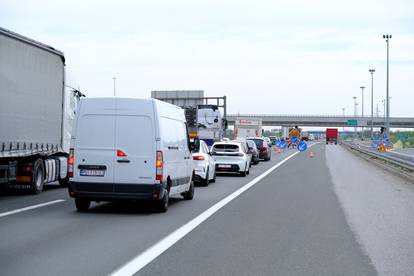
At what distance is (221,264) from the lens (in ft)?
26.2

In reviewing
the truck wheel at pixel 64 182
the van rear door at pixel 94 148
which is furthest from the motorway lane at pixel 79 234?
the truck wheel at pixel 64 182

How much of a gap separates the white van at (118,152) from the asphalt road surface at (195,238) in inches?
18.3

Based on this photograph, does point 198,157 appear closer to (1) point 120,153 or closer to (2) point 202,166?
(2) point 202,166

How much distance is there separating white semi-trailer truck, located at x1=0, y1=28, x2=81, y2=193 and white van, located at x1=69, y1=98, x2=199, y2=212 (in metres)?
2.97

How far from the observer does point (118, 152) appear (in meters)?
13.2

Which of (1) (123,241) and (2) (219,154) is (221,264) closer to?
(1) (123,241)

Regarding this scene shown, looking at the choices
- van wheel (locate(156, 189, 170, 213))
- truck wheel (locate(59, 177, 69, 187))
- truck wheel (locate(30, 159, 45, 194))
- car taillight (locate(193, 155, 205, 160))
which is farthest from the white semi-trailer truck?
van wheel (locate(156, 189, 170, 213))

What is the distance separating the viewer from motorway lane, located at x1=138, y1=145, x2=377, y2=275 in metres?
7.77

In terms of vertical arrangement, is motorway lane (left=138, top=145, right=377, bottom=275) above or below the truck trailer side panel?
below

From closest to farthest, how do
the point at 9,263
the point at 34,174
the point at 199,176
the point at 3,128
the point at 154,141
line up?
the point at 9,263 < the point at 154,141 < the point at 3,128 < the point at 34,174 < the point at 199,176

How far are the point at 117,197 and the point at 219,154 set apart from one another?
47.9ft

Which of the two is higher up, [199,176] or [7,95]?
[7,95]

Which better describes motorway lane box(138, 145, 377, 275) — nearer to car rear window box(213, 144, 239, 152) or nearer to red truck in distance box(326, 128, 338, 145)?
car rear window box(213, 144, 239, 152)

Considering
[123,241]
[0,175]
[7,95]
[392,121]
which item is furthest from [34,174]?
[392,121]
